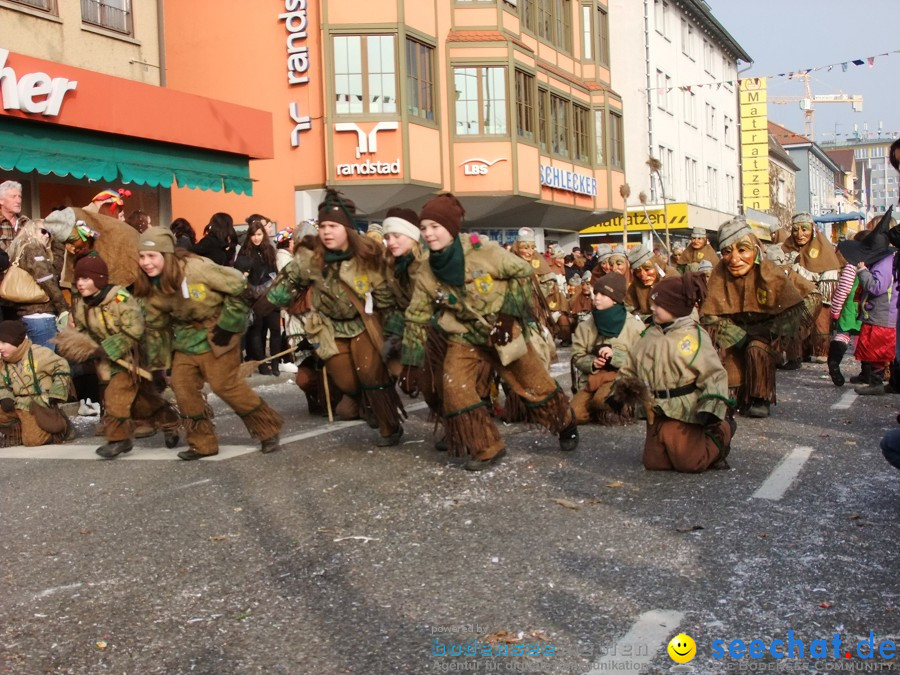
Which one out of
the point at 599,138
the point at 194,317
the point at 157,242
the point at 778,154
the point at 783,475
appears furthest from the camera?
the point at 778,154

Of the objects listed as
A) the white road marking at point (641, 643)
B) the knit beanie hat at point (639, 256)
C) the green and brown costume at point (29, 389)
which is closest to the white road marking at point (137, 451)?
the green and brown costume at point (29, 389)

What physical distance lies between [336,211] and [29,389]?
326cm

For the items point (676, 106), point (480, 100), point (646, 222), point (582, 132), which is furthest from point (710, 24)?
point (480, 100)

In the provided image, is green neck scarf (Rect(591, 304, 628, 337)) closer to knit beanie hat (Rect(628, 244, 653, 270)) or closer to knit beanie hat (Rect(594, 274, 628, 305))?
knit beanie hat (Rect(594, 274, 628, 305))

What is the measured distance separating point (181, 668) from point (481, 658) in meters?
1.01

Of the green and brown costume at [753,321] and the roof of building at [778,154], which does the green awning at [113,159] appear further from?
the roof of building at [778,154]

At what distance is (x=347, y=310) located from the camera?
7.46 metres

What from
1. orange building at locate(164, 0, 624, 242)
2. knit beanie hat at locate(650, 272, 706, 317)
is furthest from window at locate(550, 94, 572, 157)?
knit beanie hat at locate(650, 272, 706, 317)

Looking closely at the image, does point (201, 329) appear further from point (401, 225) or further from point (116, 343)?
point (401, 225)

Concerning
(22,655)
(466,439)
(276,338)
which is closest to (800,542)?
(466,439)

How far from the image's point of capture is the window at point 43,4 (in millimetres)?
15219

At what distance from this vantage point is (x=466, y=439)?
6664 mm

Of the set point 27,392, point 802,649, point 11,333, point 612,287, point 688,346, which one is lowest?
point 802,649

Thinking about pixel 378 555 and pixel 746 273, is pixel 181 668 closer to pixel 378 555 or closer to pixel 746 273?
pixel 378 555
